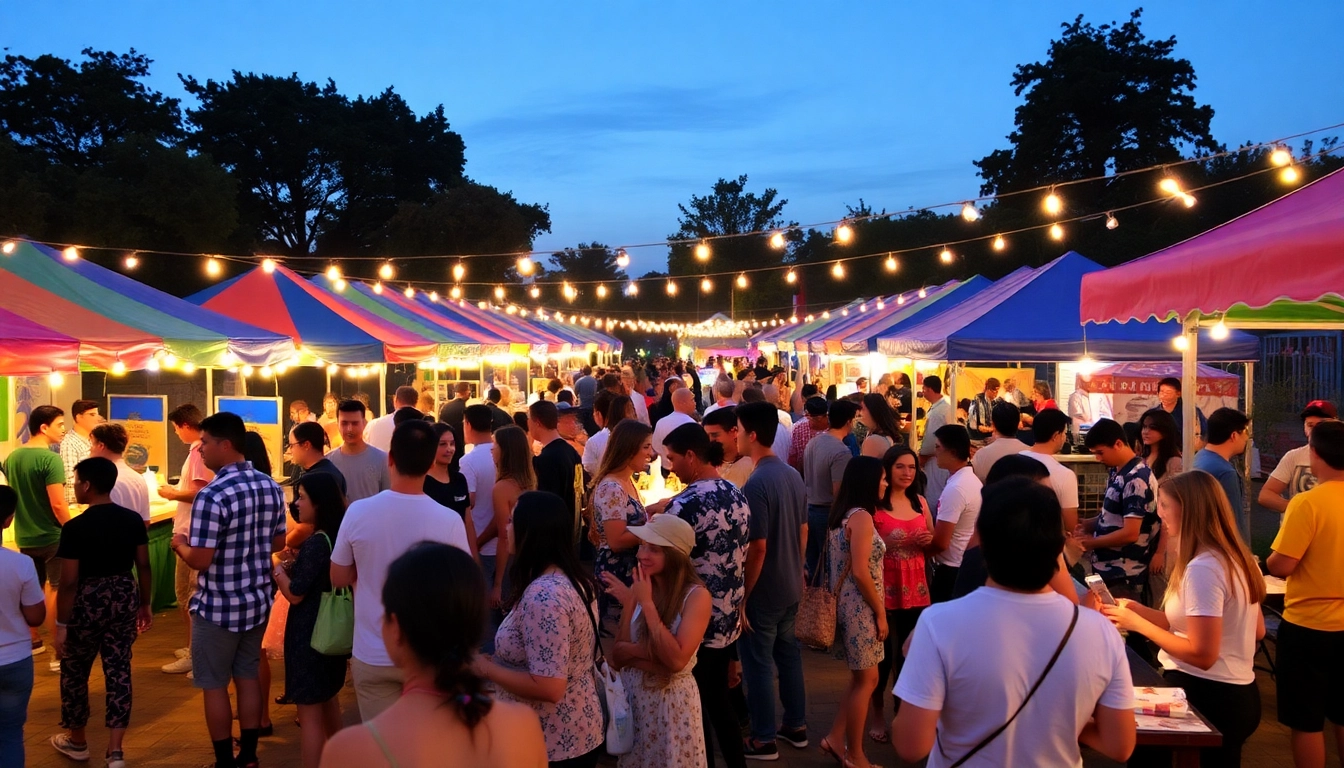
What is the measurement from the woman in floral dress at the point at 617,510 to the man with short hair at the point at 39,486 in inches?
160

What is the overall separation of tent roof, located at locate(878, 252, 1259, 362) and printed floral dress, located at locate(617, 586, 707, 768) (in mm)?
7884

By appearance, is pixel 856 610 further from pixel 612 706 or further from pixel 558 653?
pixel 558 653

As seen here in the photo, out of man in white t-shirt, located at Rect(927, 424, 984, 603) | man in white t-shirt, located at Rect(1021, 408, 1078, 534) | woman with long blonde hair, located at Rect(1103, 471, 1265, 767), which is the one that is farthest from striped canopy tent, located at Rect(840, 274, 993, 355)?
woman with long blonde hair, located at Rect(1103, 471, 1265, 767)

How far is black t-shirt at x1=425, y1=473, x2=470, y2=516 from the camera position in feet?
18.3

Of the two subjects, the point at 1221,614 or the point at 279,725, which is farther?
the point at 279,725

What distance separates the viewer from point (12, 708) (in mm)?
4078

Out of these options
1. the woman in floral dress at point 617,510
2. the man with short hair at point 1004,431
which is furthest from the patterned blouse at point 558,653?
the man with short hair at point 1004,431

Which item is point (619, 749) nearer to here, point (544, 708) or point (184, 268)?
point (544, 708)

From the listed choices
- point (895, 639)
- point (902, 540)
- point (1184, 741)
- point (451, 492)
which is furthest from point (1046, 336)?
point (1184, 741)

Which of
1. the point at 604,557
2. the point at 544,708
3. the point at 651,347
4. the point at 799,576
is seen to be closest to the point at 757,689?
the point at 799,576

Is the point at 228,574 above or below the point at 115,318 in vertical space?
below

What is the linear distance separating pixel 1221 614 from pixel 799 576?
2.09 m

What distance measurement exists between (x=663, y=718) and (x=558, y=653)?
0.65 metres

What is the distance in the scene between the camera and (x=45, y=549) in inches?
262
